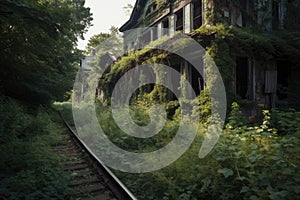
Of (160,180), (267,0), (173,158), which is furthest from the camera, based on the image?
(267,0)

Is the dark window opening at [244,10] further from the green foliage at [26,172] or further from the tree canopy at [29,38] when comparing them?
the green foliage at [26,172]

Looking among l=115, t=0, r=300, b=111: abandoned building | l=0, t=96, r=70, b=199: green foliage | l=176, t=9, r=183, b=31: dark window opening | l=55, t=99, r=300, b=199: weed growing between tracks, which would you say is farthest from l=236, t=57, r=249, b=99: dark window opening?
l=0, t=96, r=70, b=199: green foliage

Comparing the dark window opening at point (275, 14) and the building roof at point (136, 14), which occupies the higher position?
the building roof at point (136, 14)

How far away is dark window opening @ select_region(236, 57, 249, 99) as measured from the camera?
1072 centimetres

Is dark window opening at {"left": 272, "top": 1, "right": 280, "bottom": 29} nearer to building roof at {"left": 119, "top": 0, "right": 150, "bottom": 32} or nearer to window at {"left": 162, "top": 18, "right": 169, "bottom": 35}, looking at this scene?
window at {"left": 162, "top": 18, "right": 169, "bottom": 35}

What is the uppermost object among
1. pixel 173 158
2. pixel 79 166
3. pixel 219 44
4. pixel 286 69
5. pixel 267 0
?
pixel 267 0

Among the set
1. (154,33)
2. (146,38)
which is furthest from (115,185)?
(146,38)

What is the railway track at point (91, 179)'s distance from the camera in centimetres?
359

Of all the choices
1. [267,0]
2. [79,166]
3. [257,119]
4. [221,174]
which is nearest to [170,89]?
[257,119]

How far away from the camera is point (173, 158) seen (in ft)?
15.3

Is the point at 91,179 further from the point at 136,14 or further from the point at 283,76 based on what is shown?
the point at 136,14

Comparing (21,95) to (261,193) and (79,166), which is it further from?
(261,193)

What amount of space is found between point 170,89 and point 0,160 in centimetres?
926

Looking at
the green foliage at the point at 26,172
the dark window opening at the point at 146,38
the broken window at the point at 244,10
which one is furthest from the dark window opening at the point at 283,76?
the green foliage at the point at 26,172
